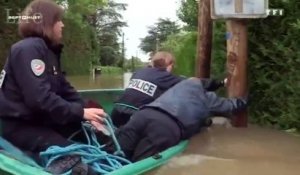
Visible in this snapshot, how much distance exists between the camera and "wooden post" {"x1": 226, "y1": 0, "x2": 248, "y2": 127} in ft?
21.1

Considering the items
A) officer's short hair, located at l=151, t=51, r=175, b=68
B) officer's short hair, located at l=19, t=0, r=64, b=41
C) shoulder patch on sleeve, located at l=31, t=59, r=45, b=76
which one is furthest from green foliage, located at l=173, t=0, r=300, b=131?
shoulder patch on sleeve, located at l=31, t=59, r=45, b=76

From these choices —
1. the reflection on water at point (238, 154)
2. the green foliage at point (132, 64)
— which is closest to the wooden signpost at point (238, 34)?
the reflection on water at point (238, 154)

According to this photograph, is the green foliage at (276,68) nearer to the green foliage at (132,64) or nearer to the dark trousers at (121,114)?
the dark trousers at (121,114)

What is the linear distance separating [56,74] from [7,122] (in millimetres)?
498

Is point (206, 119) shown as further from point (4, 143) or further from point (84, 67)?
point (84, 67)

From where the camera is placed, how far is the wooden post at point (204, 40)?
7.49m

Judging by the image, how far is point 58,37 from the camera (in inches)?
167

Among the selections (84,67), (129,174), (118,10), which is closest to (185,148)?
(129,174)

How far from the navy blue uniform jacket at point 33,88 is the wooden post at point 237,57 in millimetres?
2693

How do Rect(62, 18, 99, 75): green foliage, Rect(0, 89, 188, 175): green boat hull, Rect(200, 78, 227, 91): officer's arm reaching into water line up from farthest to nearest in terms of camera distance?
Rect(62, 18, 99, 75): green foliage, Rect(200, 78, 227, 91): officer's arm reaching into water, Rect(0, 89, 188, 175): green boat hull

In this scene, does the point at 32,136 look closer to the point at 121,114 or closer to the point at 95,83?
the point at 121,114

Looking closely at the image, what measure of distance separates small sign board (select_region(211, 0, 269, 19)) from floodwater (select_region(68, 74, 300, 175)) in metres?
1.29

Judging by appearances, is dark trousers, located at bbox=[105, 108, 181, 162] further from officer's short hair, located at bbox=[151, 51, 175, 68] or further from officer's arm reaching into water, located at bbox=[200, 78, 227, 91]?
officer's short hair, located at bbox=[151, 51, 175, 68]

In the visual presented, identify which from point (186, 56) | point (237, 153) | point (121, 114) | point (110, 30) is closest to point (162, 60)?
point (121, 114)
